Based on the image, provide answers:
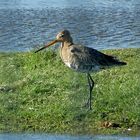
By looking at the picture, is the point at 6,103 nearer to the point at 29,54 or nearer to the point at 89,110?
the point at 89,110

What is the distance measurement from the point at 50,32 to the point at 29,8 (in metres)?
5.11

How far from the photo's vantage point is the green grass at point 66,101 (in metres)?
10.8

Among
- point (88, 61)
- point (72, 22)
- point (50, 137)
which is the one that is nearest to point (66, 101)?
point (88, 61)

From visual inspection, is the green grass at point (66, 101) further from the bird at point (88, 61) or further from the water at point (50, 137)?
the bird at point (88, 61)

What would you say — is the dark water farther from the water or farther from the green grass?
the water

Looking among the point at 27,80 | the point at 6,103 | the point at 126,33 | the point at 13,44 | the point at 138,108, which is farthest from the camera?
the point at 126,33

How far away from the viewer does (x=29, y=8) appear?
2712 centimetres

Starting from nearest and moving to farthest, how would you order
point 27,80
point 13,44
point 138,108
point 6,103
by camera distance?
point 138,108, point 6,103, point 27,80, point 13,44

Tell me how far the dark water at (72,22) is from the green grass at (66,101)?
5.58 metres

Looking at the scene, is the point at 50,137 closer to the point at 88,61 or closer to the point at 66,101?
the point at 66,101

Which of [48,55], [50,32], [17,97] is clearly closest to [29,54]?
[48,55]

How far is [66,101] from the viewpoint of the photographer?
11.7m

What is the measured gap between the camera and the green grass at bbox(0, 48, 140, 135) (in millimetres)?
10820

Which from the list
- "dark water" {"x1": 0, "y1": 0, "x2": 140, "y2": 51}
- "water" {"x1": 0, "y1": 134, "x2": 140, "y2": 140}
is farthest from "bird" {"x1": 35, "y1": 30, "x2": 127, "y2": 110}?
"dark water" {"x1": 0, "y1": 0, "x2": 140, "y2": 51}
